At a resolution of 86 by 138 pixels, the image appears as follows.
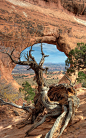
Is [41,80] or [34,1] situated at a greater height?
[34,1]

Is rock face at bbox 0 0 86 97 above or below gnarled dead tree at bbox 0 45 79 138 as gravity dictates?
above

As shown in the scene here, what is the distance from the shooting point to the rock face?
15578mm

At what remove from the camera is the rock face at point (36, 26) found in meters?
15.6

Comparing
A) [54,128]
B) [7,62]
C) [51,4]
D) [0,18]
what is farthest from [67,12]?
[54,128]

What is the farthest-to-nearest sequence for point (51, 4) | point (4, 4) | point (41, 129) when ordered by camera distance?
point (51, 4)
point (4, 4)
point (41, 129)

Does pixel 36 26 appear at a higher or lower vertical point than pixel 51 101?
higher

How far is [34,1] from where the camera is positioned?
22.9 m

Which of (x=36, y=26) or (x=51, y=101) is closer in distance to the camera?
(x=51, y=101)

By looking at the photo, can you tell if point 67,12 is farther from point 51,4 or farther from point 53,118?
point 53,118

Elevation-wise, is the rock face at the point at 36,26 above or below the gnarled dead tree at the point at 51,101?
above

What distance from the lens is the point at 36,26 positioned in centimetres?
1809

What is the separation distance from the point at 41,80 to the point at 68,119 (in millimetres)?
1629

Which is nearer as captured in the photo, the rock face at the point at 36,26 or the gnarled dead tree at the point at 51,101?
the gnarled dead tree at the point at 51,101

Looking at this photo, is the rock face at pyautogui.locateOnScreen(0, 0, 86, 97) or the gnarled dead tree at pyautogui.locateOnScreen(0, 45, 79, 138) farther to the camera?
the rock face at pyautogui.locateOnScreen(0, 0, 86, 97)
